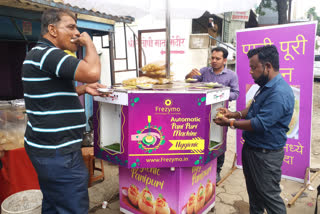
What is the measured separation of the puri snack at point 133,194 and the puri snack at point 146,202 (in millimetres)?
53

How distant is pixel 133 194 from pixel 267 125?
1586 mm

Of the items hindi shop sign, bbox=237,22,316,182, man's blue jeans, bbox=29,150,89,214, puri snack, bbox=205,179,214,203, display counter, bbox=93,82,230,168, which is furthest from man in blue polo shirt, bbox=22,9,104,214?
hindi shop sign, bbox=237,22,316,182

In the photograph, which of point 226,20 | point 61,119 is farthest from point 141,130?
point 226,20

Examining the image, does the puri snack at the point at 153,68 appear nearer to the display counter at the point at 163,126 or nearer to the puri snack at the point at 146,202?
the display counter at the point at 163,126

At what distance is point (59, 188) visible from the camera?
181 centimetres

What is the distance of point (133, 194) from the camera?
276 centimetres

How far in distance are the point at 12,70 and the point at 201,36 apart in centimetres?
674

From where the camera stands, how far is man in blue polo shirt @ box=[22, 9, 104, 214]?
5.50 ft

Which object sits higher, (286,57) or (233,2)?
(233,2)

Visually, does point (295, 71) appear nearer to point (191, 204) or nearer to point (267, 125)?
point (267, 125)

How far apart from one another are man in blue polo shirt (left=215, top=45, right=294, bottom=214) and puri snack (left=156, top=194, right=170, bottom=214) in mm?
905

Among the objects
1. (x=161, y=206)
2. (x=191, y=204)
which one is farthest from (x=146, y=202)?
(x=191, y=204)

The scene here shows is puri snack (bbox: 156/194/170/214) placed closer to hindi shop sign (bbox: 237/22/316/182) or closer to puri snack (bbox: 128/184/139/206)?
puri snack (bbox: 128/184/139/206)

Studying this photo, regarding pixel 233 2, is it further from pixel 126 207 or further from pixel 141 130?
pixel 126 207
